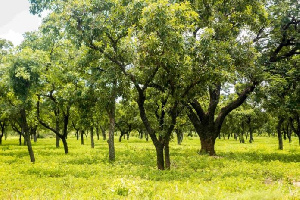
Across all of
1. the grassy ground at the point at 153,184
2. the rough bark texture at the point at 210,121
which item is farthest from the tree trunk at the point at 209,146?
the grassy ground at the point at 153,184

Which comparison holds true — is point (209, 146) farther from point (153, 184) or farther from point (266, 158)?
point (153, 184)

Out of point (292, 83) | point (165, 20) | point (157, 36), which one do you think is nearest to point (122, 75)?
point (157, 36)

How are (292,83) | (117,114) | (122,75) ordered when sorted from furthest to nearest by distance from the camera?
(117,114)
(292,83)
(122,75)

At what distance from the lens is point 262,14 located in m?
20.0

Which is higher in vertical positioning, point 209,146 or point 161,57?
point 161,57

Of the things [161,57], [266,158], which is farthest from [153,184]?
[266,158]

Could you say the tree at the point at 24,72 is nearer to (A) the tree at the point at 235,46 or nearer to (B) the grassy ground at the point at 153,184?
(B) the grassy ground at the point at 153,184

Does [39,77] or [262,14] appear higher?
[262,14]

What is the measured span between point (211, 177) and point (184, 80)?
5.88m

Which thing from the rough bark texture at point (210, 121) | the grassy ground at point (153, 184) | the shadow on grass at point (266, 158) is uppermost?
the rough bark texture at point (210, 121)

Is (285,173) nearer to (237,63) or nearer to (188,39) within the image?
(237,63)

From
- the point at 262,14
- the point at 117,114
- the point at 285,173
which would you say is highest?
the point at 262,14

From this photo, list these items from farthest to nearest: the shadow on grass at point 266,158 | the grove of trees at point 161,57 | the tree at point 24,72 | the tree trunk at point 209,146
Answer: the tree trunk at point 209,146, the shadow on grass at point 266,158, the tree at point 24,72, the grove of trees at point 161,57

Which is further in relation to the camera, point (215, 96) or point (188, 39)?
point (215, 96)
